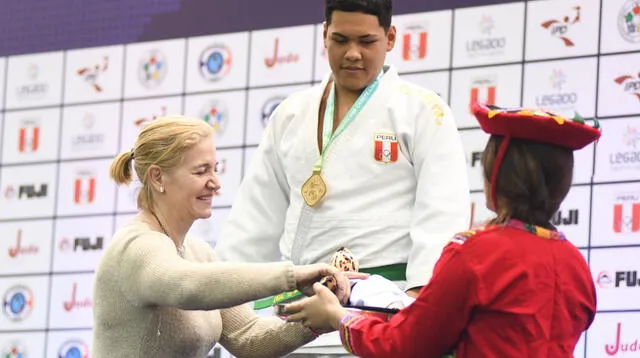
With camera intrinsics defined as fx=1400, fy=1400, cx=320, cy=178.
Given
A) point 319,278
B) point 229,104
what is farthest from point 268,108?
point 319,278

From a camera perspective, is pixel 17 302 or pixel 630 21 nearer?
pixel 630 21

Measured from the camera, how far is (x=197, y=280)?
9.66 ft

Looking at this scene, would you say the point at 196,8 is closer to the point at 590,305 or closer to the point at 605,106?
the point at 605,106

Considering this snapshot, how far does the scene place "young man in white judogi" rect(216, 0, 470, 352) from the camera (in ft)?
12.0

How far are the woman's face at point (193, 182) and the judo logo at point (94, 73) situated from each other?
350cm

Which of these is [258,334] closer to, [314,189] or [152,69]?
[314,189]

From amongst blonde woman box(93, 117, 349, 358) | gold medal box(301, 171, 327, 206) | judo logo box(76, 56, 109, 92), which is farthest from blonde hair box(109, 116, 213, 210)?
judo logo box(76, 56, 109, 92)

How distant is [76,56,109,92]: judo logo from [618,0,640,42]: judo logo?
2.50 meters

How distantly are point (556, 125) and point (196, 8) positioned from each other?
396 cm

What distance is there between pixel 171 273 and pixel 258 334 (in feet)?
1.37

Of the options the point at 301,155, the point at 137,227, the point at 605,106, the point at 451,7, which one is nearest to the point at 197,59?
the point at 451,7

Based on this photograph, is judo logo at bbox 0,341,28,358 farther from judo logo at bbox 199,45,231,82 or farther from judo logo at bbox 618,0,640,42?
judo logo at bbox 618,0,640,42

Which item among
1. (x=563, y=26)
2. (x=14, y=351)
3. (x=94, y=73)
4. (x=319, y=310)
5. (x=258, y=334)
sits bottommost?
(x=14, y=351)

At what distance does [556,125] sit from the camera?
263cm
